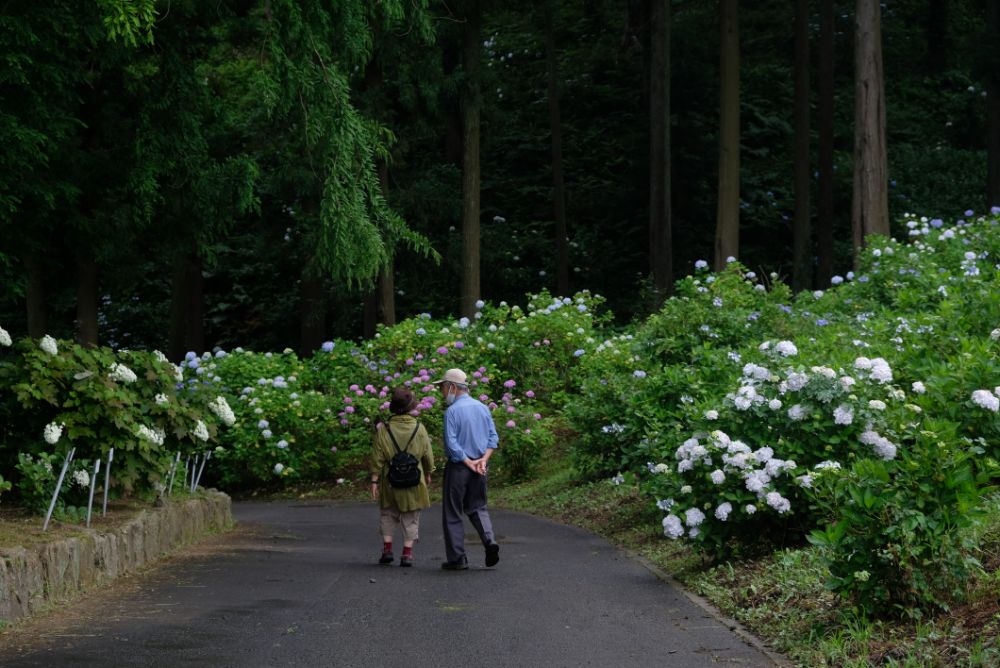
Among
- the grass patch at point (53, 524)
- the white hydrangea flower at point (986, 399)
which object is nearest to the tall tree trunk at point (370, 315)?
the grass patch at point (53, 524)

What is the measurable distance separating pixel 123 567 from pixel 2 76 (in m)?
6.42

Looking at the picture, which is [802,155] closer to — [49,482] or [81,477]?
[81,477]

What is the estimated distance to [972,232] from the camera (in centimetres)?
1777

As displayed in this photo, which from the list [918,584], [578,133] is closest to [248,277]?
[578,133]

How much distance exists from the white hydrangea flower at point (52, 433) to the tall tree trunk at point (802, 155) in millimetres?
19998

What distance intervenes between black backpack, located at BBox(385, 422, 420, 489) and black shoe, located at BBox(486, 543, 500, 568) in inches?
35.5

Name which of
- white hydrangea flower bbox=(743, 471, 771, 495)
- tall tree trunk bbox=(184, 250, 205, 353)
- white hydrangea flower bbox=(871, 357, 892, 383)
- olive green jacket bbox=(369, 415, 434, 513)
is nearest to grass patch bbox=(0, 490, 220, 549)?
olive green jacket bbox=(369, 415, 434, 513)

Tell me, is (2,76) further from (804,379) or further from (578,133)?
(578,133)

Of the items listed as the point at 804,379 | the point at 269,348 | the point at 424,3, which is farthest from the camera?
the point at 269,348

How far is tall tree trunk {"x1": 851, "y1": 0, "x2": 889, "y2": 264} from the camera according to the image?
21.0 m

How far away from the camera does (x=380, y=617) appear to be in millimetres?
8398

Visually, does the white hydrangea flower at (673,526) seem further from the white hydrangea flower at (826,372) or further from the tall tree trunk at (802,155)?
the tall tree trunk at (802,155)

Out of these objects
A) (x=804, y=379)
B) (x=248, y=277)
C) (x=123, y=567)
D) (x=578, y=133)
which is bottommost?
(x=123, y=567)

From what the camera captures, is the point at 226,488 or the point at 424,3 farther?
the point at 226,488
